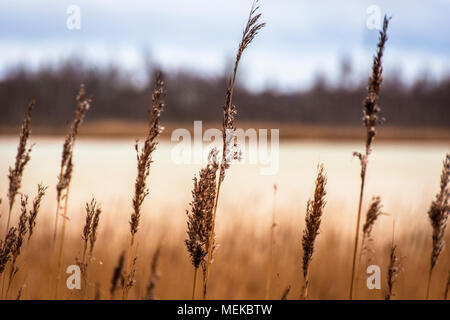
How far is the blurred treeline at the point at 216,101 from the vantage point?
53844mm

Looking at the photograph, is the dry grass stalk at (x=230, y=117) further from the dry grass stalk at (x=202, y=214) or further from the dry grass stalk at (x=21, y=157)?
the dry grass stalk at (x=21, y=157)

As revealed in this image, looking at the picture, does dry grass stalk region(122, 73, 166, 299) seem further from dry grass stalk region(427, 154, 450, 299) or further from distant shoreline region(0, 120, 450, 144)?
distant shoreline region(0, 120, 450, 144)

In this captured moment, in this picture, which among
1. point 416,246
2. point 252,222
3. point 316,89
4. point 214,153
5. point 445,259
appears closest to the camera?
point 214,153

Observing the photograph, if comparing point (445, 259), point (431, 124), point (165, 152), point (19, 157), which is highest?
point (431, 124)

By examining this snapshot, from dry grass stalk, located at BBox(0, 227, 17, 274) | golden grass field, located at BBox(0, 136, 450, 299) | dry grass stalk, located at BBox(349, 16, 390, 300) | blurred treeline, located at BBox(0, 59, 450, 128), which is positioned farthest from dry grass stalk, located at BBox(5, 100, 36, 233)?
blurred treeline, located at BBox(0, 59, 450, 128)

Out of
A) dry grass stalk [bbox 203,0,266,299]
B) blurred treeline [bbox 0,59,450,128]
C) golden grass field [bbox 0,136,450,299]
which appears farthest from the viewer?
blurred treeline [bbox 0,59,450,128]

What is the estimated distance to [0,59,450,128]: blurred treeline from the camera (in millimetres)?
53844

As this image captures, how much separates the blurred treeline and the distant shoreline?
11.1ft

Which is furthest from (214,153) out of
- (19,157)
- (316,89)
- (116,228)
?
(316,89)
